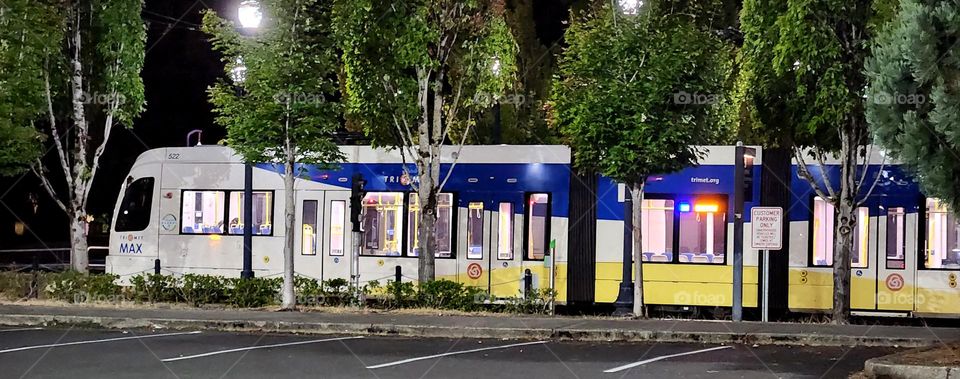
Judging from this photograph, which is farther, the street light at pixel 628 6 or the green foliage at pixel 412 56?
the green foliage at pixel 412 56

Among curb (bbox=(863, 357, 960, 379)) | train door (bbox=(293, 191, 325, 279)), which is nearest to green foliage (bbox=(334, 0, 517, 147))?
train door (bbox=(293, 191, 325, 279))

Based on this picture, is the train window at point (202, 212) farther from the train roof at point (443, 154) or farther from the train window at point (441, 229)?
the train window at point (441, 229)

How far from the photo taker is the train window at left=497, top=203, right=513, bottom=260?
74.7 ft

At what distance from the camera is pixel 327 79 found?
2217cm

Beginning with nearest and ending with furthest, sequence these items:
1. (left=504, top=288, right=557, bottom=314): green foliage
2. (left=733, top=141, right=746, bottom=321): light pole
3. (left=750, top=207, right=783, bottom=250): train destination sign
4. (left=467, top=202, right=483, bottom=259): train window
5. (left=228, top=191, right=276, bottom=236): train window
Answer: (left=750, top=207, right=783, bottom=250): train destination sign
(left=733, top=141, right=746, bottom=321): light pole
(left=504, top=288, right=557, bottom=314): green foliage
(left=467, top=202, right=483, bottom=259): train window
(left=228, top=191, right=276, bottom=236): train window

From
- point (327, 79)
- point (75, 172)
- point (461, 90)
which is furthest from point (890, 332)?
point (75, 172)

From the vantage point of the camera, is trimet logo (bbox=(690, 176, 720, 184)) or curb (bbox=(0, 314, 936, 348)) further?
trimet logo (bbox=(690, 176, 720, 184))

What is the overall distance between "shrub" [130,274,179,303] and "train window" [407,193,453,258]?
192 inches

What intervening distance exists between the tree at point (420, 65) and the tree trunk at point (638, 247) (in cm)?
374

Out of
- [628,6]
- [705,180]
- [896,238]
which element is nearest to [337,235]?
[705,180]

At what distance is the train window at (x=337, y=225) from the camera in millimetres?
24047

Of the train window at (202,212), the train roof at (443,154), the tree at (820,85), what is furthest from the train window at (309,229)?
the tree at (820,85)

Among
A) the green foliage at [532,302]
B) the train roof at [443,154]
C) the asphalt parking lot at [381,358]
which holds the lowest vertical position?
the asphalt parking lot at [381,358]

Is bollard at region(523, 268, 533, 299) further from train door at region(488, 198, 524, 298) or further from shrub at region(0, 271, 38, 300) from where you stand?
shrub at region(0, 271, 38, 300)
